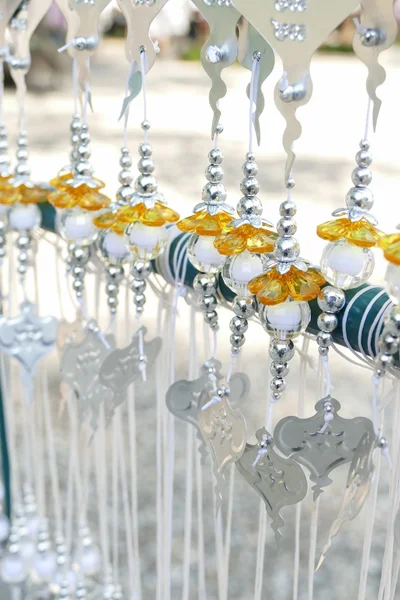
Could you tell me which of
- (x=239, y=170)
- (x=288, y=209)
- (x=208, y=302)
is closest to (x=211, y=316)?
(x=208, y=302)

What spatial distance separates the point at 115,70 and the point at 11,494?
543 centimetres

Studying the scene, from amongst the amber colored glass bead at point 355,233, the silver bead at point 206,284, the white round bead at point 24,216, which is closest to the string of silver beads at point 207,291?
the silver bead at point 206,284

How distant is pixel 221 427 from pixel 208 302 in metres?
0.08

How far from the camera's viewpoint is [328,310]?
37 centimetres

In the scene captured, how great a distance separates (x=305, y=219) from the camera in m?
2.58

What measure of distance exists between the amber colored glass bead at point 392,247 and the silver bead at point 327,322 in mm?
65

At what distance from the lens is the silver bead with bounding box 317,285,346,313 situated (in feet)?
1.22

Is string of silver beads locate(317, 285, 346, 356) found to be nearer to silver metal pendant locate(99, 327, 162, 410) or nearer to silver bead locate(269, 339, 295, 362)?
silver bead locate(269, 339, 295, 362)


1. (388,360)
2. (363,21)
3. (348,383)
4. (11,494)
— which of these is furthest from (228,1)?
(348,383)

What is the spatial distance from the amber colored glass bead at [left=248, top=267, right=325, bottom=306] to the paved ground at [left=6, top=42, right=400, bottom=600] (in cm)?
20

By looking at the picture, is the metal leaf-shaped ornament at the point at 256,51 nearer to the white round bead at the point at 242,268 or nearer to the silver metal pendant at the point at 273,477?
the white round bead at the point at 242,268

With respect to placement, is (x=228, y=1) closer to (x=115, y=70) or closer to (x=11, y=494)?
(x=11, y=494)

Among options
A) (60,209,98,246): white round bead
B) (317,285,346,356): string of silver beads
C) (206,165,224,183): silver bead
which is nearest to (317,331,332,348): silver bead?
(317,285,346,356): string of silver beads

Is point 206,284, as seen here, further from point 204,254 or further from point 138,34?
point 138,34
